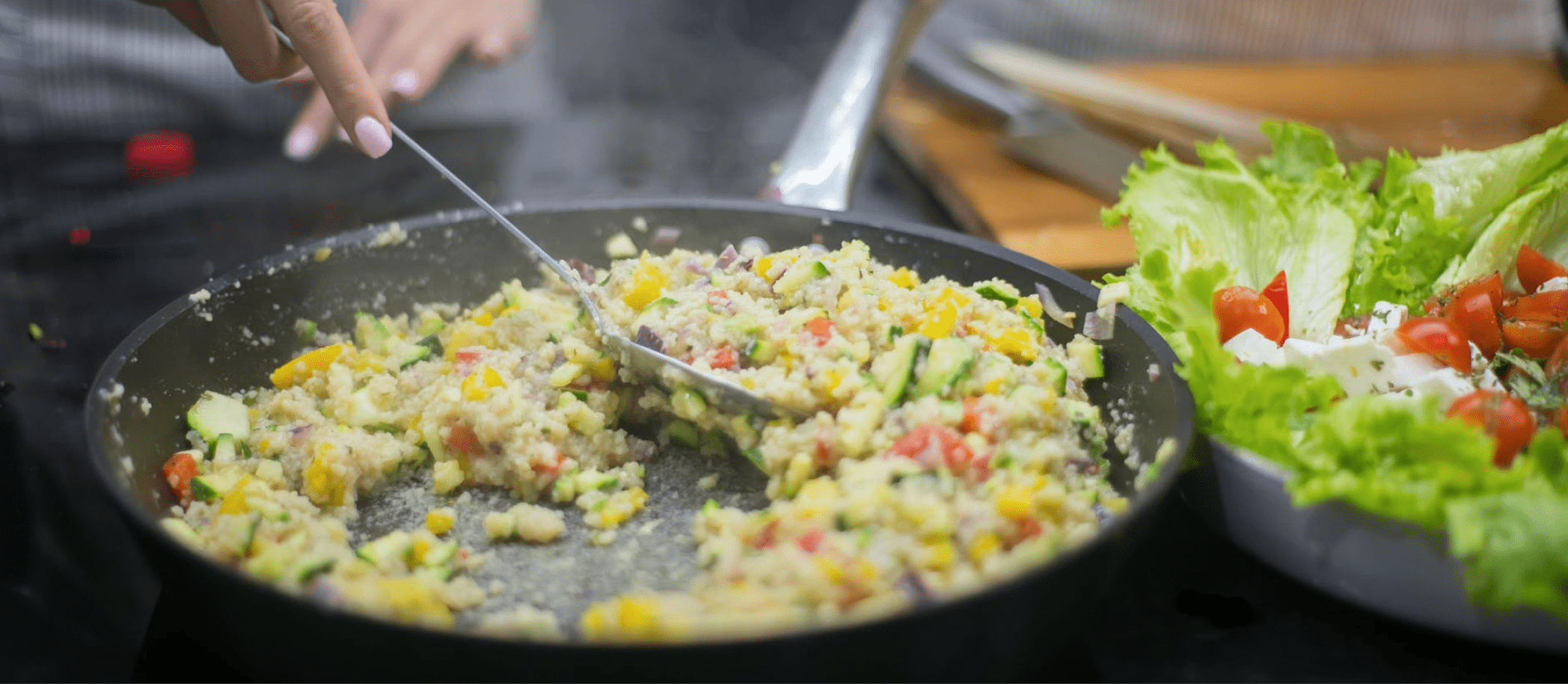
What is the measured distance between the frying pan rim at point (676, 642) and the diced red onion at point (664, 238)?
5 cm

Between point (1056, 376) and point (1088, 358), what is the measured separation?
14 cm

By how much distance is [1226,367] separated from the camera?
58.2 inches

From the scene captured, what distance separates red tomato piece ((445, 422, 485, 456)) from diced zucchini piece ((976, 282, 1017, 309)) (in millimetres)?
870

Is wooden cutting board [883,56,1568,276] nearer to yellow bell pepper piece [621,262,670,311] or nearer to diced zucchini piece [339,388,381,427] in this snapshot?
yellow bell pepper piece [621,262,670,311]

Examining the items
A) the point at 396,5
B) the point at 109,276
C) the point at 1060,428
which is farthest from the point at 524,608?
the point at 396,5

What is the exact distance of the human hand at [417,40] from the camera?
118 inches

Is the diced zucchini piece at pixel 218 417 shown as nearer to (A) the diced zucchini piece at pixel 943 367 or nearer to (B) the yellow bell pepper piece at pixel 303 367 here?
(B) the yellow bell pepper piece at pixel 303 367

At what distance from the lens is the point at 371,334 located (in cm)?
198

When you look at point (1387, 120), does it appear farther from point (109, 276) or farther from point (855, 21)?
point (109, 276)

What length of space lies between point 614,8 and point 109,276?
3.16m

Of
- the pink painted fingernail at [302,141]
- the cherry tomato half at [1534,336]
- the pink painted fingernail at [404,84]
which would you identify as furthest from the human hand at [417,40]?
the cherry tomato half at [1534,336]

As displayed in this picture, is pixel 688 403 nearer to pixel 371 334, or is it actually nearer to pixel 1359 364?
pixel 371 334

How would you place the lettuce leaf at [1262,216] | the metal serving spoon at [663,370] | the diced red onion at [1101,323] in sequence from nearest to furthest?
the metal serving spoon at [663,370], the diced red onion at [1101,323], the lettuce leaf at [1262,216]

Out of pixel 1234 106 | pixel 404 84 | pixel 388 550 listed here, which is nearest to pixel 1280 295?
pixel 388 550
